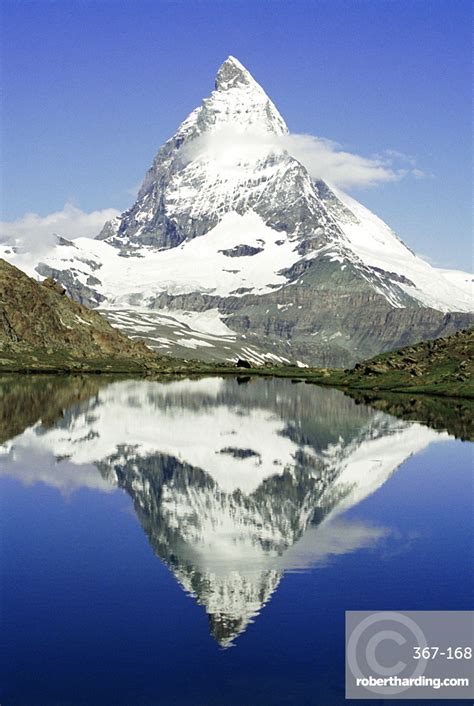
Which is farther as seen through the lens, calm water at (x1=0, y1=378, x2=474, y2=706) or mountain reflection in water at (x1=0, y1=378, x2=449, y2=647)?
mountain reflection in water at (x1=0, y1=378, x2=449, y2=647)

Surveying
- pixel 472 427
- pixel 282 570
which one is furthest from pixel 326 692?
pixel 472 427

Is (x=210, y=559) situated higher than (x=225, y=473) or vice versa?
(x=225, y=473)

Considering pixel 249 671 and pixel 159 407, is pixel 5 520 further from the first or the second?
pixel 159 407

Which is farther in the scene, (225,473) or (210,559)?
(225,473)
